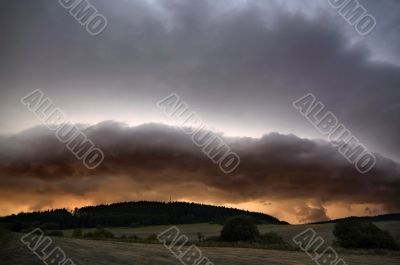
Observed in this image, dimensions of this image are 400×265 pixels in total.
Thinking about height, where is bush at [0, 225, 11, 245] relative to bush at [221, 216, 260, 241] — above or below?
below

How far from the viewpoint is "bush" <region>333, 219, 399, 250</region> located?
59.5 m

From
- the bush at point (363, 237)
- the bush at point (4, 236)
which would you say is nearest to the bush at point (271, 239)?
the bush at point (363, 237)

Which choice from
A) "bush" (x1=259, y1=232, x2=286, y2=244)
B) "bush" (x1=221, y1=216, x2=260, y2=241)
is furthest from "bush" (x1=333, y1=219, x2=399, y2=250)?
"bush" (x1=221, y1=216, x2=260, y2=241)

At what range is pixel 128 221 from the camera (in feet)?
500

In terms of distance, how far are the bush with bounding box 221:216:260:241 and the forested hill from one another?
57.2m

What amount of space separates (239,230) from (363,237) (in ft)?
59.0

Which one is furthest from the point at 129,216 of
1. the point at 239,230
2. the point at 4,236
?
the point at 4,236

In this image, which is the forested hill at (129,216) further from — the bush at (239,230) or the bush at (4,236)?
the bush at (4,236)

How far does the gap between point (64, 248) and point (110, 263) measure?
2975 millimetres

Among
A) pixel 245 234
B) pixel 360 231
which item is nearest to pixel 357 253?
pixel 360 231

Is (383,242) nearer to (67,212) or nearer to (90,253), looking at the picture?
(90,253)

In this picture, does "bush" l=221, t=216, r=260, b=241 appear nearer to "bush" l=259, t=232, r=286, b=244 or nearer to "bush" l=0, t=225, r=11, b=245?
"bush" l=259, t=232, r=286, b=244

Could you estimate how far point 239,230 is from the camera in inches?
2530

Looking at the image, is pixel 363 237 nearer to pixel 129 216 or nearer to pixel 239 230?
pixel 239 230
